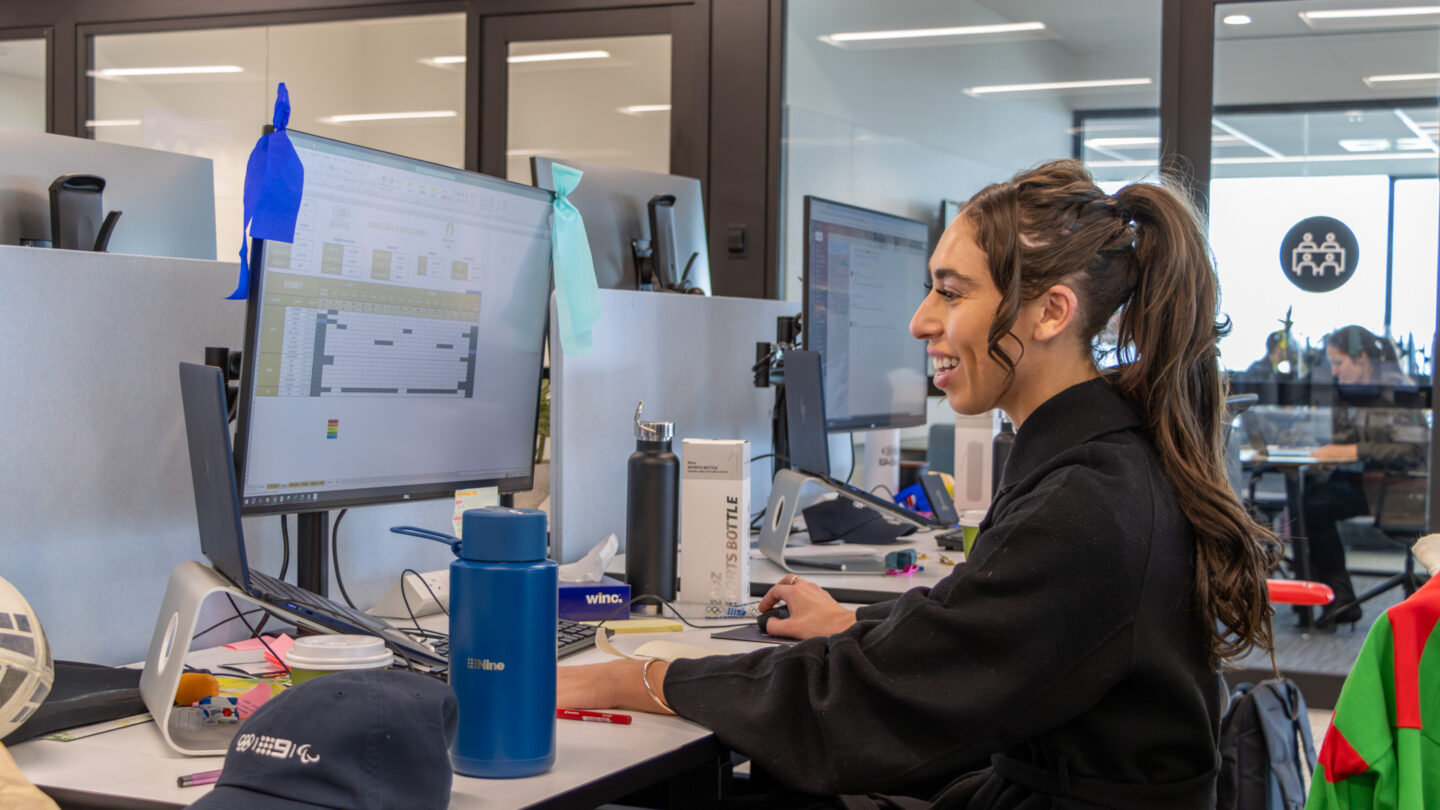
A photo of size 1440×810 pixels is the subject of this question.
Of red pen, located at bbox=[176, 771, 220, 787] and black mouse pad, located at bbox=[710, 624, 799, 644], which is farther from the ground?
red pen, located at bbox=[176, 771, 220, 787]

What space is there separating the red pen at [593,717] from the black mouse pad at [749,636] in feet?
1.12

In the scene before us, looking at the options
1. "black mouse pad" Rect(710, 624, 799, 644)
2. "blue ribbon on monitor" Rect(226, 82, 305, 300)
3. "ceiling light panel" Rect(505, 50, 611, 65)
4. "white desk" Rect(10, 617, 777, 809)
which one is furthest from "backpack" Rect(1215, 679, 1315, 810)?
"ceiling light panel" Rect(505, 50, 611, 65)

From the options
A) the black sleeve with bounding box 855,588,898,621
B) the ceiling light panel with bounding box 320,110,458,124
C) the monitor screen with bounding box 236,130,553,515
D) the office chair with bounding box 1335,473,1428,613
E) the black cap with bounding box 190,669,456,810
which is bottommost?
the office chair with bounding box 1335,473,1428,613

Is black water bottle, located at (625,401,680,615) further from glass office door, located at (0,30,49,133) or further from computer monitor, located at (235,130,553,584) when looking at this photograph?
glass office door, located at (0,30,49,133)

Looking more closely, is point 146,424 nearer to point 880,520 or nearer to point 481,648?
point 481,648

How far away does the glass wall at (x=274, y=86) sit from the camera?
460cm

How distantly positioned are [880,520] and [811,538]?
0.14 meters

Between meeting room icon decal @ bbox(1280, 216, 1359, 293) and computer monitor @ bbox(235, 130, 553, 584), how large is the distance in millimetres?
3068

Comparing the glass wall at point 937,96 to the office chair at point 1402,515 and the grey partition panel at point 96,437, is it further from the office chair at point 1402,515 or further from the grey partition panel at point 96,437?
the grey partition panel at point 96,437

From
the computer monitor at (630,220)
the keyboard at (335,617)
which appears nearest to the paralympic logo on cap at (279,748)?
the keyboard at (335,617)

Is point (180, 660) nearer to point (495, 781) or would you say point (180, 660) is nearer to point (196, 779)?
point (196, 779)

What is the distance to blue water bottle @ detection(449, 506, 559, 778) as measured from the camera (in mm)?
905

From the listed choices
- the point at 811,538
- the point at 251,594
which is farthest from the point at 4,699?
the point at 811,538

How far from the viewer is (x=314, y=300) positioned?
51.8 inches
